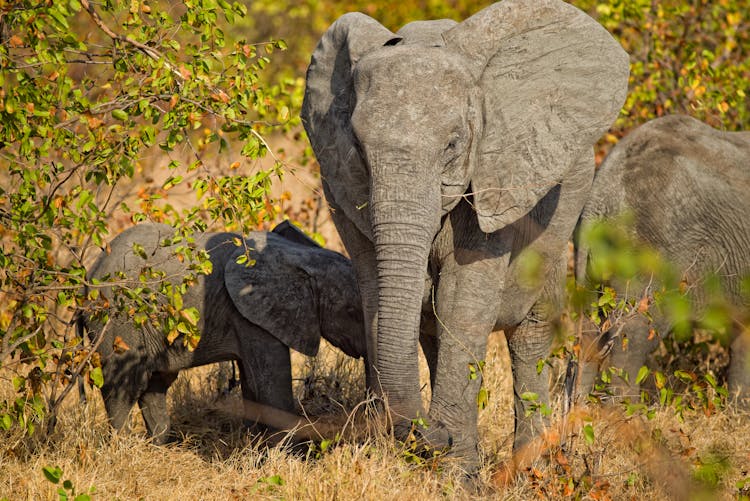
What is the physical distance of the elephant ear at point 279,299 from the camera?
16.7ft

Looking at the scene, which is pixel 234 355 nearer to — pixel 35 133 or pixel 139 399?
pixel 139 399

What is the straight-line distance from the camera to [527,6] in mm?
4414

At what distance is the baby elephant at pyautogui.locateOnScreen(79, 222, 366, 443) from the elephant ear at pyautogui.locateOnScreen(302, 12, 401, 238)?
26.3 inches

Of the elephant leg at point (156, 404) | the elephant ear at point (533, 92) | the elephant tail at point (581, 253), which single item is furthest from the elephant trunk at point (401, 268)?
the elephant tail at point (581, 253)

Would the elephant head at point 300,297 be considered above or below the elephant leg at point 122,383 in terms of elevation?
above

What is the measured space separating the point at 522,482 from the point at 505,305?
764 mm

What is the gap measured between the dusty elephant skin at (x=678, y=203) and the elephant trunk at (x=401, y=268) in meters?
1.89

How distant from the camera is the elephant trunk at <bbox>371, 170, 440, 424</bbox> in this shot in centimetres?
390

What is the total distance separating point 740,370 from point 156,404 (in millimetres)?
3164

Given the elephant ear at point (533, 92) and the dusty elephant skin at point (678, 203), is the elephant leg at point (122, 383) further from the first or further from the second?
the dusty elephant skin at point (678, 203)

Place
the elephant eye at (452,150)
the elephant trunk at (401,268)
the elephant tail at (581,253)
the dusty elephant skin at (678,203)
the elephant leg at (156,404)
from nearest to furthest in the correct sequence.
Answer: the elephant trunk at (401,268) < the elephant eye at (452,150) < the elephant leg at (156,404) < the dusty elephant skin at (678,203) < the elephant tail at (581,253)

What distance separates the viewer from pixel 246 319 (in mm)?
5145

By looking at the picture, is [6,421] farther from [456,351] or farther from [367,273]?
[456,351]

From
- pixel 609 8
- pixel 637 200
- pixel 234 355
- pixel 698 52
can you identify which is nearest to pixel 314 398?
pixel 234 355
